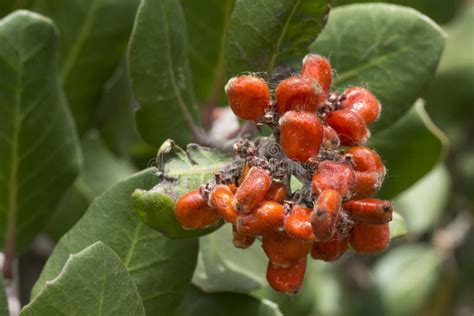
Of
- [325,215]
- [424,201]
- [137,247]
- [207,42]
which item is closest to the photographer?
[325,215]

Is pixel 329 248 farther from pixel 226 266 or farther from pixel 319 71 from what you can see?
pixel 226 266

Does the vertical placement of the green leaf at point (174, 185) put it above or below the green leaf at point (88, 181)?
above

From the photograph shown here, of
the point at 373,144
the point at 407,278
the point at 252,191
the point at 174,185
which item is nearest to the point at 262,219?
the point at 252,191

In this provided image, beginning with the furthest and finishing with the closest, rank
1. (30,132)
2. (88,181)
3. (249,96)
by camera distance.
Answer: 1. (88,181)
2. (30,132)
3. (249,96)

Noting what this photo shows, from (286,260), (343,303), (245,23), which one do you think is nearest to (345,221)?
(286,260)

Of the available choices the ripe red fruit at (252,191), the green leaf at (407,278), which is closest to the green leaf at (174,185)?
the ripe red fruit at (252,191)

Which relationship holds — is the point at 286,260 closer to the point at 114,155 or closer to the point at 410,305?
the point at 114,155

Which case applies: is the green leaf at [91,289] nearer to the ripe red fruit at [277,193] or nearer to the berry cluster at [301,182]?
the berry cluster at [301,182]
